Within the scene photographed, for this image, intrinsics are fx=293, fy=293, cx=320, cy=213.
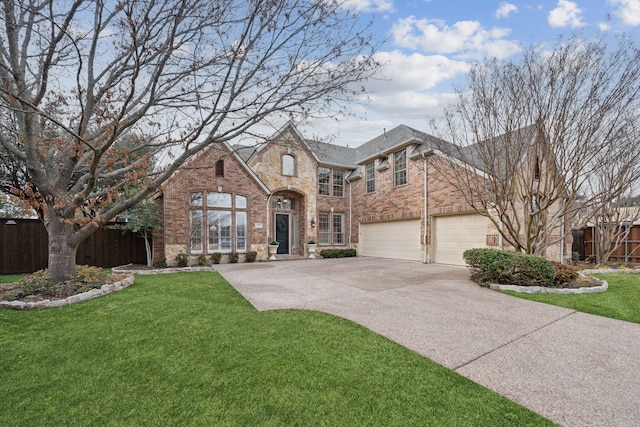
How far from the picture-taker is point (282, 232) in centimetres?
1560

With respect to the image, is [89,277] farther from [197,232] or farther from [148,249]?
[197,232]

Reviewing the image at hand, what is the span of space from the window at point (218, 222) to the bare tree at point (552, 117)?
9.17 m

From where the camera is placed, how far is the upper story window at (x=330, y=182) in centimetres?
1666

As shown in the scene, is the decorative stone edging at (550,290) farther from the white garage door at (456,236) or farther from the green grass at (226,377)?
the green grass at (226,377)

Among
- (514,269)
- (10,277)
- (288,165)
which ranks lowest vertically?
(10,277)

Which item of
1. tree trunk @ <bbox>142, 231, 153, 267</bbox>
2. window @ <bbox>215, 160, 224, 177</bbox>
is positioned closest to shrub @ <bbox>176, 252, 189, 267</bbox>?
tree trunk @ <bbox>142, 231, 153, 267</bbox>

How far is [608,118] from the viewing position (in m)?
7.11

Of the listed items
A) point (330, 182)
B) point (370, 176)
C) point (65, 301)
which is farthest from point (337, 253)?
point (65, 301)

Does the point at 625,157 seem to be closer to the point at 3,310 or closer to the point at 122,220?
the point at 3,310

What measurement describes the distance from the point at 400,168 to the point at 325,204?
15.4 ft

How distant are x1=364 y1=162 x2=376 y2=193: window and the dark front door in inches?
188

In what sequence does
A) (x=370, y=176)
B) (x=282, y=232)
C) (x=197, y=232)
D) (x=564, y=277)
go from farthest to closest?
(x=370, y=176) → (x=282, y=232) → (x=197, y=232) → (x=564, y=277)

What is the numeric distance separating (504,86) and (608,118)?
2465mm

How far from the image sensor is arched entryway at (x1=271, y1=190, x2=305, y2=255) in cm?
1541
